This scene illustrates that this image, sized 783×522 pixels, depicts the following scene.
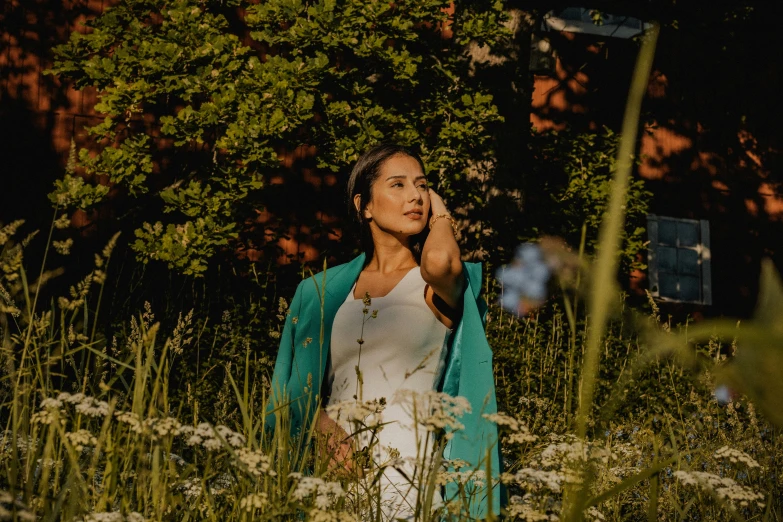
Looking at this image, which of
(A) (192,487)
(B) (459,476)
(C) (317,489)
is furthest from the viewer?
(B) (459,476)

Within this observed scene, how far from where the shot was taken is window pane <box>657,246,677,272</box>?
12.8 m

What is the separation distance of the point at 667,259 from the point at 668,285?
402mm

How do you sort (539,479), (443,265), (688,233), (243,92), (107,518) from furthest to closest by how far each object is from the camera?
(688,233) < (243,92) < (443,265) < (539,479) < (107,518)

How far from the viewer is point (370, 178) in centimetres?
352

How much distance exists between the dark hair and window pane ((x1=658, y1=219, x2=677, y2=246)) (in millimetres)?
10033

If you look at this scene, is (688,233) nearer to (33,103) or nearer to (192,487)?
(33,103)

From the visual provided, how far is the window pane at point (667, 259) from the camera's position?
12758 millimetres

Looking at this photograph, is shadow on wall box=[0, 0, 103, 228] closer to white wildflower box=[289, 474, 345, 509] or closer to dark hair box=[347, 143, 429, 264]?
dark hair box=[347, 143, 429, 264]

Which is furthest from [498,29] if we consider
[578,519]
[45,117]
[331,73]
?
[578,519]

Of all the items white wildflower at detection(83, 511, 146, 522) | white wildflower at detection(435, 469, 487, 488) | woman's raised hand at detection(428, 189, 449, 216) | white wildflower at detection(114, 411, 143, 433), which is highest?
woman's raised hand at detection(428, 189, 449, 216)

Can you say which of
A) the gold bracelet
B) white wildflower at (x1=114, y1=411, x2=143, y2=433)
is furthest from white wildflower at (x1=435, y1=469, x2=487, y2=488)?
the gold bracelet

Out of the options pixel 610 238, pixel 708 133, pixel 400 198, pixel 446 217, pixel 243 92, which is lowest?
pixel 610 238

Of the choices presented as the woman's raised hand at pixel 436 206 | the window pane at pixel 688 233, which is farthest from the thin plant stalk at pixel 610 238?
the window pane at pixel 688 233

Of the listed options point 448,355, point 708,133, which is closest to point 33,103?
point 448,355
